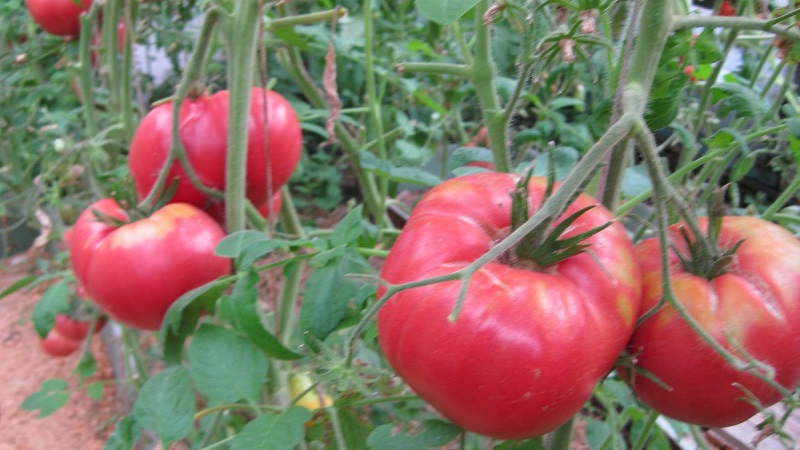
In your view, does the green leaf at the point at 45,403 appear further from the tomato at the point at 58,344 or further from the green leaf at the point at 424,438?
the green leaf at the point at 424,438

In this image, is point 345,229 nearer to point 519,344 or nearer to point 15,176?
point 519,344

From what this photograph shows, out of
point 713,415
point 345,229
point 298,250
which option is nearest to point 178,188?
point 298,250

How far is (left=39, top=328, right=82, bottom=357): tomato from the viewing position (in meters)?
1.47

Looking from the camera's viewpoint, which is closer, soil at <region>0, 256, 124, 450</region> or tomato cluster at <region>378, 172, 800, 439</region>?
tomato cluster at <region>378, 172, 800, 439</region>

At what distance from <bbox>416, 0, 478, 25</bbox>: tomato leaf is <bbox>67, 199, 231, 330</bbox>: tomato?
0.36m

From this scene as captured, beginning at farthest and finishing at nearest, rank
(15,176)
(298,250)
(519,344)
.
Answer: (15,176) → (298,250) → (519,344)

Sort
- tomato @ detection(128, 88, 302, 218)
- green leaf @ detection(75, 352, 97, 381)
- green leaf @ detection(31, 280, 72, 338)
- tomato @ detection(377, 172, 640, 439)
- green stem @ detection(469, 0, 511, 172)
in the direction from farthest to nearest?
green leaf @ detection(75, 352, 97, 381)
green leaf @ detection(31, 280, 72, 338)
tomato @ detection(128, 88, 302, 218)
green stem @ detection(469, 0, 511, 172)
tomato @ detection(377, 172, 640, 439)

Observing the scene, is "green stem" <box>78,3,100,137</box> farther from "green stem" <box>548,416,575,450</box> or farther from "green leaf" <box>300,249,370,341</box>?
"green stem" <box>548,416,575,450</box>

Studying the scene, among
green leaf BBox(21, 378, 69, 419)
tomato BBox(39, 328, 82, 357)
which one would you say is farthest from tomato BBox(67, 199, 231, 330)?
tomato BBox(39, 328, 82, 357)

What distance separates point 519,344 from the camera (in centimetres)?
35

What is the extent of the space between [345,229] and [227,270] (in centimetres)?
23

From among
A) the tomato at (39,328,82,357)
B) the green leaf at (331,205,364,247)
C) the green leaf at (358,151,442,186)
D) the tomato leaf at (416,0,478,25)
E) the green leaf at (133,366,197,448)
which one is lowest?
the tomato at (39,328,82,357)

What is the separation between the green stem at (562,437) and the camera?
0.48 meters

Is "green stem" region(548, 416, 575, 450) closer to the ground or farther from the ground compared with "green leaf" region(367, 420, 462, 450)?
closer to the ground
